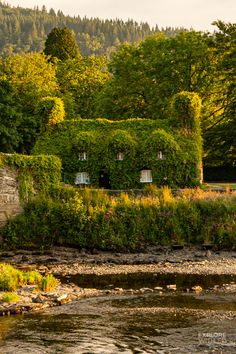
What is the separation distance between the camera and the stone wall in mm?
41250

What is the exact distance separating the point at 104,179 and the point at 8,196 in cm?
1128

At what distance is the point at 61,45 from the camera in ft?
305

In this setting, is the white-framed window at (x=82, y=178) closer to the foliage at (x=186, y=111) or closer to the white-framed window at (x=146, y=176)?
the white-framed window at (x=146, y=176)

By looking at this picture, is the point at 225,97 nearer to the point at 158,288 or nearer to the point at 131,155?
the point at 131,155

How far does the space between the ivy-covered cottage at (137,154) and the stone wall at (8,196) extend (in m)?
9.50

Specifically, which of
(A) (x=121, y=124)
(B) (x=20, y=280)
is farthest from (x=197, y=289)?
(A) (x=121, y=124)

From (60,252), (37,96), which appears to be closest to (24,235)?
(60,252)

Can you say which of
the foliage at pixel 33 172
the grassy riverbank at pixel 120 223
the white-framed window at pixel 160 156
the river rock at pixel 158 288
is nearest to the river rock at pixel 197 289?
the river rock at pixel 158 288

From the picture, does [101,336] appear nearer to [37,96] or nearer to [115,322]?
[115,322]

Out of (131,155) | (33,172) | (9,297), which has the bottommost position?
(9,297)

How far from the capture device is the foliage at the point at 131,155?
5028 cm

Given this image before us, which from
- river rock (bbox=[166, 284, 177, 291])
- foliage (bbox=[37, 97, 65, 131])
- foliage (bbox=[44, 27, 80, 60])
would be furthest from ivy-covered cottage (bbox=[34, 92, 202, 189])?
foliage (bbox=[44, 27, 80, 60])

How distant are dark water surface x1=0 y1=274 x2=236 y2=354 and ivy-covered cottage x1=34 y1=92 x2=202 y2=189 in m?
23.9

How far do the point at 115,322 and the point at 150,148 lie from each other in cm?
2910
